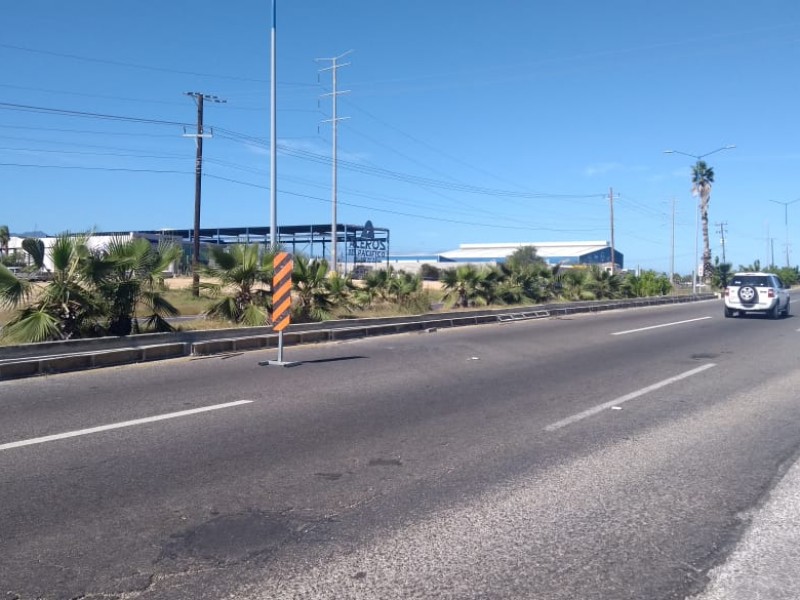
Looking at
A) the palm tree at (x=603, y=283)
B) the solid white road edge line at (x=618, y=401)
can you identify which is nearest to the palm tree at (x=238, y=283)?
the solid white road edge line at (x=618, y=401)

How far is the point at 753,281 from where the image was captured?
2980cm

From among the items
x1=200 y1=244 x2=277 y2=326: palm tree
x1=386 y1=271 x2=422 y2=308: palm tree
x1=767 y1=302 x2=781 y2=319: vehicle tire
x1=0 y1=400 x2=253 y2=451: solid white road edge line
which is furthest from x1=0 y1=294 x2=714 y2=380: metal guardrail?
x1=767 y1=302 x2=781 y2=319: vehicle tire

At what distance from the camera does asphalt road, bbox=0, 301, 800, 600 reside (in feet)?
15.4

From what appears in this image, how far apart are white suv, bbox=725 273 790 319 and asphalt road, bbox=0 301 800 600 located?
1761cm

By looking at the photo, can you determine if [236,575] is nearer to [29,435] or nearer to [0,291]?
[29,435]

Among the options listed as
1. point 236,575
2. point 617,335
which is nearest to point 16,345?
point 236,575

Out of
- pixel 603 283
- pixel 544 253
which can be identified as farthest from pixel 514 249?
pixel 603 283

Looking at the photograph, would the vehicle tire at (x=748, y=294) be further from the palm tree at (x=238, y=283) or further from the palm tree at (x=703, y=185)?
the palm tree at (x=703, y=185)

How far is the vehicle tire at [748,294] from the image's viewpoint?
29.3 meters

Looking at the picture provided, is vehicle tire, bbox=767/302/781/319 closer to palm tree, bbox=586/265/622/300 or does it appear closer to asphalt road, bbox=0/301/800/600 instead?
palm tree, bbox=586/265/622/300

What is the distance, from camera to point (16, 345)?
1320cm

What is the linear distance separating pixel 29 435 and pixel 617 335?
685 inches

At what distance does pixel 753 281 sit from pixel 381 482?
1070 inches

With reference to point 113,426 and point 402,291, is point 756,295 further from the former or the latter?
point 113,426
